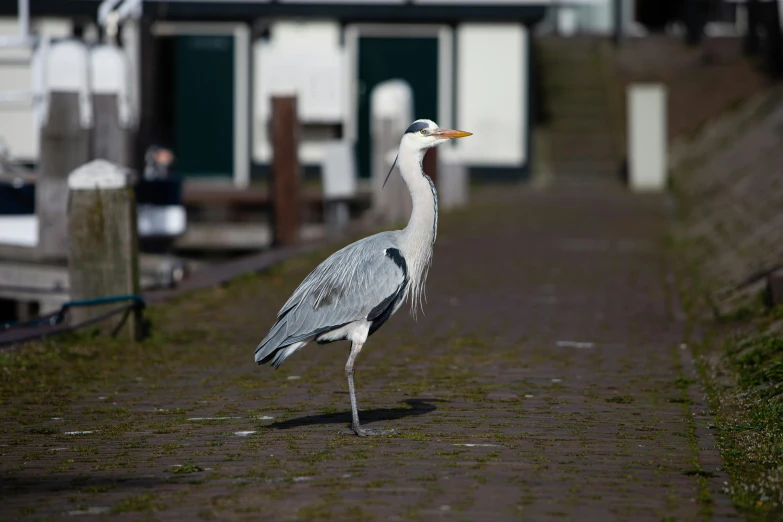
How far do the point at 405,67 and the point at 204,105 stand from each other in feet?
14.4

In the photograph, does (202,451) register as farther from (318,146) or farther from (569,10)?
(569,10)

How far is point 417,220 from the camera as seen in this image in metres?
7.44

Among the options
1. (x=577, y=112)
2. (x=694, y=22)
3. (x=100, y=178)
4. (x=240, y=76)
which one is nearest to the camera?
(x=100, y=178)

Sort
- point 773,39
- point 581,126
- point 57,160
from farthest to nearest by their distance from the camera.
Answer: point 773,39 → point 581,126 → point 57,160

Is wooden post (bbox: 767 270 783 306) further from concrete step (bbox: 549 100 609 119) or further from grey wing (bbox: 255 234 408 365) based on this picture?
concrete step (bbox: 549 100 609 119)

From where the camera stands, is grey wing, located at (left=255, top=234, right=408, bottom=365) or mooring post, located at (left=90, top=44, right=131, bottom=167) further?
mooring post, located at (left=90, top=44, right=131, bottom=167)

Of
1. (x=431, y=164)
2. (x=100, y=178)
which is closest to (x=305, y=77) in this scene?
(x=431, y=164)

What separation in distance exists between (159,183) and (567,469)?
45.9 ft

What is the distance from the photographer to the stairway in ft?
95.9

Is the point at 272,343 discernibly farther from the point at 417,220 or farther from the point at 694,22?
the point at 694,22

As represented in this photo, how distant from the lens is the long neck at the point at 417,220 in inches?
292

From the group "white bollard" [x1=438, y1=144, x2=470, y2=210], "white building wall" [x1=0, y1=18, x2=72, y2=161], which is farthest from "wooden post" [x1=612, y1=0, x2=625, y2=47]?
"white building wall" [x1=0, y1=18, x2=72, y2=161]

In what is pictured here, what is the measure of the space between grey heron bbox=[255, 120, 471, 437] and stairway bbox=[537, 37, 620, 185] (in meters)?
21.3

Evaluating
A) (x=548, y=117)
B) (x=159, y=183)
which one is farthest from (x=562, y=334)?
(x=548, y=117)
